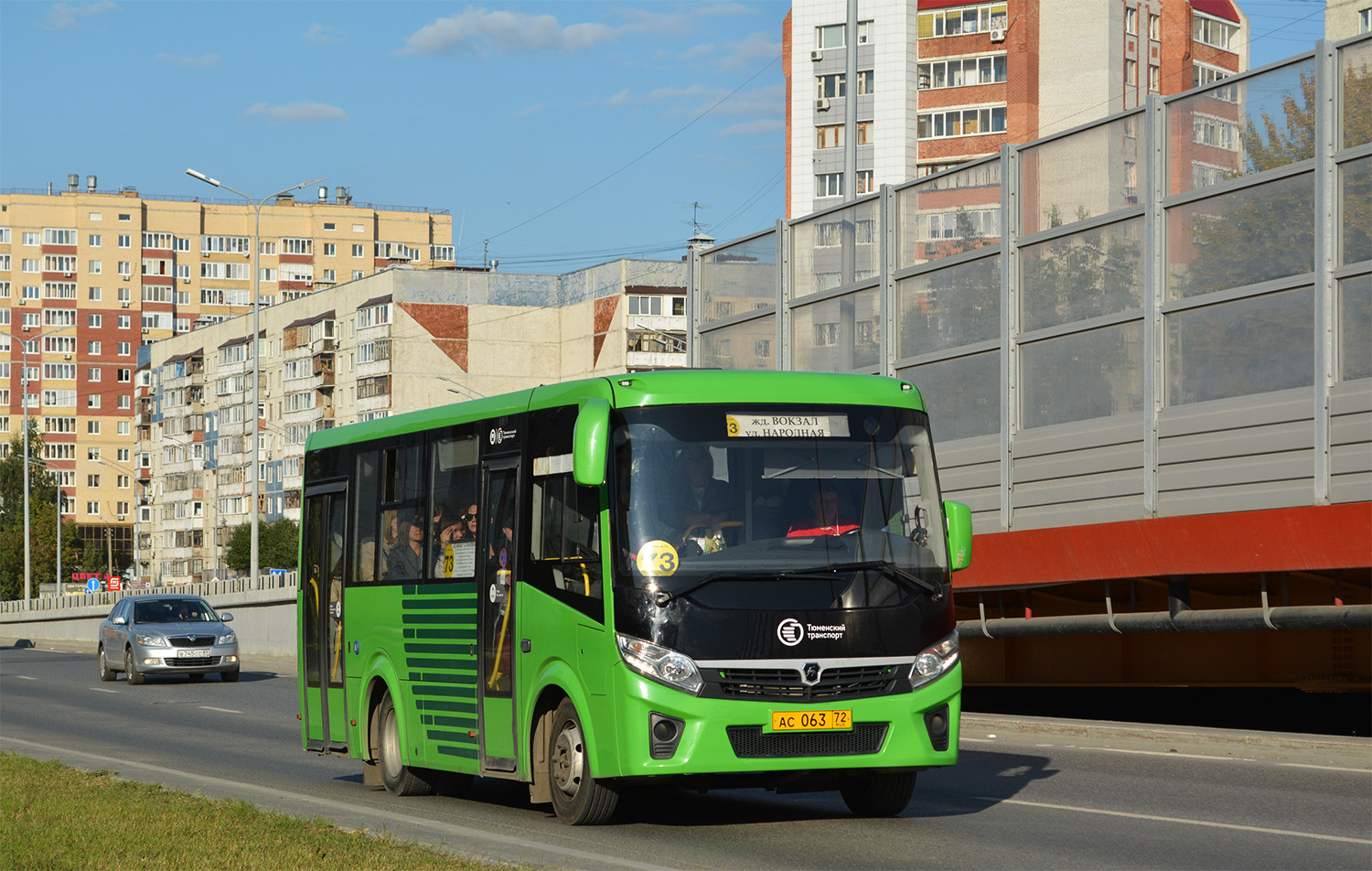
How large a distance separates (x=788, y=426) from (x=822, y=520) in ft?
2.15

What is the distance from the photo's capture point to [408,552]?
532 inches

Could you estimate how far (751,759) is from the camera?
10.5 meters

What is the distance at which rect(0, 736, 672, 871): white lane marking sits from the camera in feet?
30.8

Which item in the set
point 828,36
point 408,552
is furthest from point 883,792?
point 828,36

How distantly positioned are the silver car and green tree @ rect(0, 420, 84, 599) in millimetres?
95807

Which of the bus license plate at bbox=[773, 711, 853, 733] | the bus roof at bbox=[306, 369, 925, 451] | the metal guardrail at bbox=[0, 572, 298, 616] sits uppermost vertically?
the bus roof at bbox=[306, 369, 925, 451]

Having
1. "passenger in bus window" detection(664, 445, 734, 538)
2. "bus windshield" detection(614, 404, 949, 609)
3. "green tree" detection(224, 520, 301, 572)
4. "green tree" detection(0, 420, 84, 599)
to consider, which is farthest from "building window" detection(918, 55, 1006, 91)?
"passenger in bus window" detection(664, 445, 734, 538)

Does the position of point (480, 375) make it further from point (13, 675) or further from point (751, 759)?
point (751, 759)

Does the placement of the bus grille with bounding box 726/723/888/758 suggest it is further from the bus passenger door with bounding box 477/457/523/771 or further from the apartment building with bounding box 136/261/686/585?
the apartment building with bounding box 136/261/686/585

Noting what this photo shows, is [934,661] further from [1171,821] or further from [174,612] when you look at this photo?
[174,612]

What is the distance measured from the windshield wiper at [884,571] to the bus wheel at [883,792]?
1290mm

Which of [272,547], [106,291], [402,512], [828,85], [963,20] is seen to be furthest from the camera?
[106,291]

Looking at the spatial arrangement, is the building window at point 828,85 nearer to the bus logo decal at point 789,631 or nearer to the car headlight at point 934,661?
the car headlight at point 934,661

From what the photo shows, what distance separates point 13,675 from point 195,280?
133 meters
